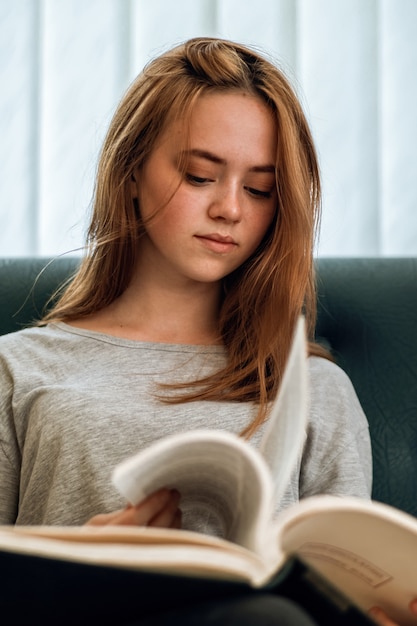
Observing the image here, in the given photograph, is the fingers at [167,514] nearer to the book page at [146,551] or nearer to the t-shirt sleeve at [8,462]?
the book page at [146,551]

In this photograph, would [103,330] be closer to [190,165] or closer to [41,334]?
[41,334]

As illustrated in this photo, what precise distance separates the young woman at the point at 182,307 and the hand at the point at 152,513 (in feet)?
0.77

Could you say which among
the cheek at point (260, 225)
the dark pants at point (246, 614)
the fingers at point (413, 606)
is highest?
the cheek at point (260, 225)

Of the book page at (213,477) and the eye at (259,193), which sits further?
the eye at (259,193)

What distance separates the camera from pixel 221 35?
1.65 meters

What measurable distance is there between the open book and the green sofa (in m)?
0.48

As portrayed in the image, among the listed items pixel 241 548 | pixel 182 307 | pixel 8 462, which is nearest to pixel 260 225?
pixel 182 307

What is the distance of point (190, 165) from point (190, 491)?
17.8 inches

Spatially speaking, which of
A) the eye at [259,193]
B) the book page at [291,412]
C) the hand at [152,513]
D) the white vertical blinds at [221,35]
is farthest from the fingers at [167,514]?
the white vertical blinds at [221,35]

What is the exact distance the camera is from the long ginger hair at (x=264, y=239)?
1091 millimetres

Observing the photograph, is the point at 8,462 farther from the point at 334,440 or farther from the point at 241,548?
the point at 241,548

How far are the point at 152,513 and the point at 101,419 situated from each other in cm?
32

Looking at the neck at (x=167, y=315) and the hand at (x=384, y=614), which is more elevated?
the neck at (x=167, y=315)

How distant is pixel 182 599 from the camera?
1.68 feet
